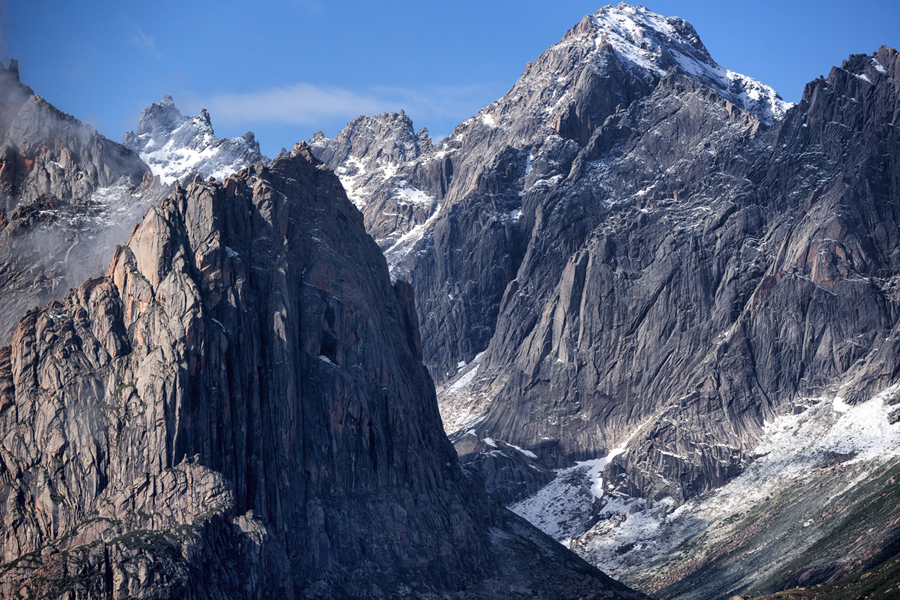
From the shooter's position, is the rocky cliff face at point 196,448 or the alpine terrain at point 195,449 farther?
the rocky cliff face at point 196,448

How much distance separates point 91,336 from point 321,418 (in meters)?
43.3

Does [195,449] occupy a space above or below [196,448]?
below

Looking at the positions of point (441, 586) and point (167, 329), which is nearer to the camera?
point (167, 329)

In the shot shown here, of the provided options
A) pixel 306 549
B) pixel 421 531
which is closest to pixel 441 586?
pixel 421 531

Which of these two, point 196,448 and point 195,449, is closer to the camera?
point 195,449

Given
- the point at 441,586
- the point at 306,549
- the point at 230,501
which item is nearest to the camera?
the point at 230,501

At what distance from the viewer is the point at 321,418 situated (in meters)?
193

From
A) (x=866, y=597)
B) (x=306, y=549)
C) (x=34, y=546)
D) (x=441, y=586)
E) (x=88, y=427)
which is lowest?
(x=866, y=597)

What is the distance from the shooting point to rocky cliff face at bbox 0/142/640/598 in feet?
515

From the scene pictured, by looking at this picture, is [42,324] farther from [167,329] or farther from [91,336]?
[167,329]

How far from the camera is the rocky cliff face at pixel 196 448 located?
157 metres

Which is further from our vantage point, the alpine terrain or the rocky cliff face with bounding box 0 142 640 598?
the rocky cliff face with bounding box 0 142 640 598

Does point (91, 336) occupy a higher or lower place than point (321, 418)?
higher

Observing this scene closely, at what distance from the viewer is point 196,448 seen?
16825 centimetres
